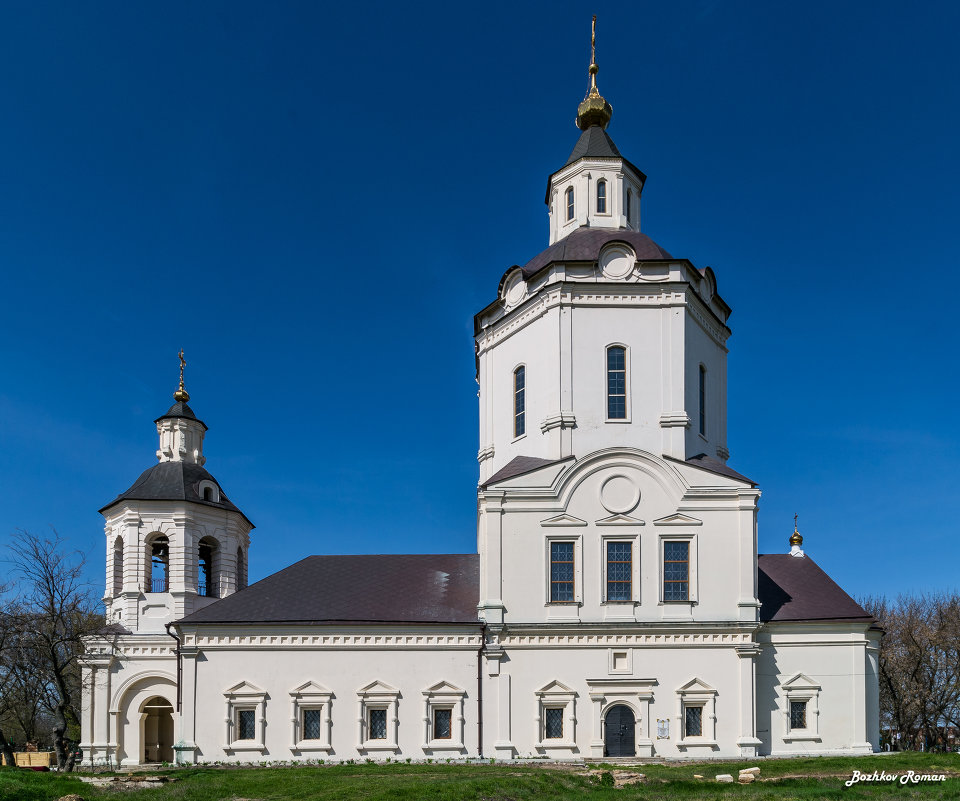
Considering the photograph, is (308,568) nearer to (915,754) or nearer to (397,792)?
(397,792)

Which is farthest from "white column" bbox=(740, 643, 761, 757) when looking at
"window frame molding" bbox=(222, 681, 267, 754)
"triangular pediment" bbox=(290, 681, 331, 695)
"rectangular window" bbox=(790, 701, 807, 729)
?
"window frame molding" bbox=(222, 681, 267, 754)

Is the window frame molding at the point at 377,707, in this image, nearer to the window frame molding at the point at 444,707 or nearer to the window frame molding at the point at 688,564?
the window frame molding at the point at 444,707

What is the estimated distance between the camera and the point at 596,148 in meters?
35.5

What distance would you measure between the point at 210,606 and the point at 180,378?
9.00 meters

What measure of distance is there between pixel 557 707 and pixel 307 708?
7050 mm

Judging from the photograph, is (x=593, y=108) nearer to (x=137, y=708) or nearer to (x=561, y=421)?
(x=561, y=421)

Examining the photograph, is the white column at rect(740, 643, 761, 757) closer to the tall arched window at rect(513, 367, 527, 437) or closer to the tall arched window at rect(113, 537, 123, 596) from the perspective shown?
the tall arched window at rect(513, 367, 527, 437)

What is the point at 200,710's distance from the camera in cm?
2753

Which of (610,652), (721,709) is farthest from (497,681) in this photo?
(721,709)

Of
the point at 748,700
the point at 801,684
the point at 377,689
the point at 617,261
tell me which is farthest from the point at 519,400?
the point at 801,684

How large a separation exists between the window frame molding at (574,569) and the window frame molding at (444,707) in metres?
3.66

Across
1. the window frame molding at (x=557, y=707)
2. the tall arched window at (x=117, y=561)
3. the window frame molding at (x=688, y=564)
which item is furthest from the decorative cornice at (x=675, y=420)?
the tall arched window at (x=117, y=561)

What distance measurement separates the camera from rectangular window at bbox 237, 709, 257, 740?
90.1 ft

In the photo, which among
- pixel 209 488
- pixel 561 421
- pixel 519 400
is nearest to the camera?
pixel 561 421
